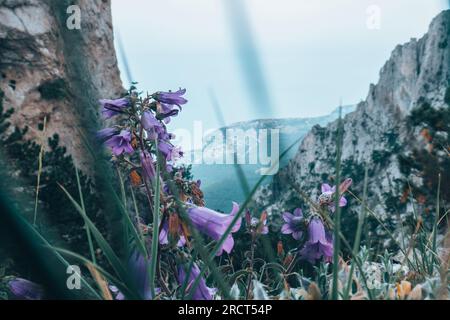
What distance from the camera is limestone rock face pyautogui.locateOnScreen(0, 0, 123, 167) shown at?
20.7 feet

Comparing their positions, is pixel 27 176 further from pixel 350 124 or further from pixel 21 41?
pixel 350 124

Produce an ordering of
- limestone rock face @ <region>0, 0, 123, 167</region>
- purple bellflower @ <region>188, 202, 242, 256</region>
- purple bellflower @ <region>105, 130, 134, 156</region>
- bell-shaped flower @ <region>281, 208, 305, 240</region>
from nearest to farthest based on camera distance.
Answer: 1. purple bellflower @ <region>188, 202, 242, 256</region>
2. purple bellflower @ <region>105, 130, 134, 156</region>
3. bell-shaped flower @ <region>281, 208, 305, 240</region>
4. limestone rock face @ <region>0, 0, 123, 167</region>

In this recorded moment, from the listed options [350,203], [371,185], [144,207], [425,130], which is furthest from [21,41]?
[425,130]

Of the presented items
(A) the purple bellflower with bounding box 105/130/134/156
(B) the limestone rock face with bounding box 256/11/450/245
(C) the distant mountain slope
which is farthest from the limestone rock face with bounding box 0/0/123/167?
(B) the limestone rock face with bounding box 256/11/450/245

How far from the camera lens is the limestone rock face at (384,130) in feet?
51.2

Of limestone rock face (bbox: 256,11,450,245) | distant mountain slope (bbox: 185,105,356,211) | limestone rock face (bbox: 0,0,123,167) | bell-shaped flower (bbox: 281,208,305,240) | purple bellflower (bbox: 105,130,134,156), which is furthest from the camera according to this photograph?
limestone rock face (bbox: 256,11,450,245)

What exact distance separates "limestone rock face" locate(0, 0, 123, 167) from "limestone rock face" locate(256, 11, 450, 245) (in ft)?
26.1

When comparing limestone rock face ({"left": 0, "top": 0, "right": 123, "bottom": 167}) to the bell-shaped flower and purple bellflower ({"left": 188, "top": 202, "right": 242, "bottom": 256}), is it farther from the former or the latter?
purple bellflower ({"left": 188, "top": 202, "right": 242, "bottom": 256})

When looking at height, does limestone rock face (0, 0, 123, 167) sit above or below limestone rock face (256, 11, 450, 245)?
above

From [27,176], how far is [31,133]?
857mm

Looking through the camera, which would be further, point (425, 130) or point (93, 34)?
point (425, 130)

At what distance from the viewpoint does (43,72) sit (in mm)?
6695

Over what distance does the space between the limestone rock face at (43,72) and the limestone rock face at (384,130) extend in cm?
797
